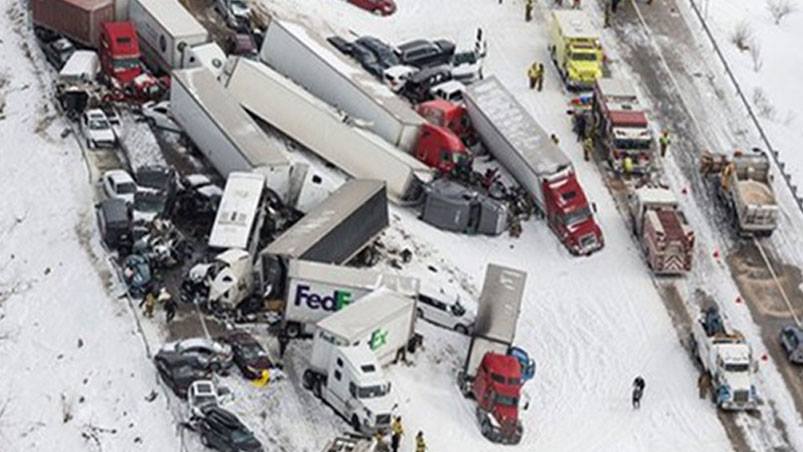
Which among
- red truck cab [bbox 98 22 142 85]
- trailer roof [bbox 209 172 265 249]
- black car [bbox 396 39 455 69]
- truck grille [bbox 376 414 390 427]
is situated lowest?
black car [bbox 396 39 455 69]

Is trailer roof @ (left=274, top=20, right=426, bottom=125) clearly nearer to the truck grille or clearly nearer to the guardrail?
the guardrail

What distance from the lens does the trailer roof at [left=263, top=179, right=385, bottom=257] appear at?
57.9 meters

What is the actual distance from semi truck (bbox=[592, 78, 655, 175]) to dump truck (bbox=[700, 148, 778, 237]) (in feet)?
8.17

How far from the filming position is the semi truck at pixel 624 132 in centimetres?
6844

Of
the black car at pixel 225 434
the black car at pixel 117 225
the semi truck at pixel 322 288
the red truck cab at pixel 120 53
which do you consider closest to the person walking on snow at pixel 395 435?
the black car at pixel 225 434

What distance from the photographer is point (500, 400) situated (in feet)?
178

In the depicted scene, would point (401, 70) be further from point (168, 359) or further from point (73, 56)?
point (168, 359)

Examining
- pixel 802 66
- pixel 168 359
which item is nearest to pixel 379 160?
pixel 168 359

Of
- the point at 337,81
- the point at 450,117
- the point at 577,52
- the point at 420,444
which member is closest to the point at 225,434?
the point at 420,444

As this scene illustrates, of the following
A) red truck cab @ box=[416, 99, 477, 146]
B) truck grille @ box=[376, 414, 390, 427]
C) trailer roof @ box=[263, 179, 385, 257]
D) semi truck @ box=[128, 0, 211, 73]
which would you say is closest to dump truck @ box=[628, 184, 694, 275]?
Answer: red truck cab @ box=[416, 99, 477, 146]

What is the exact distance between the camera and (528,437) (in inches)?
2151

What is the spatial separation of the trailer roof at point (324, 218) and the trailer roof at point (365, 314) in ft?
10.8

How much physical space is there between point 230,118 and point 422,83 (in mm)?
10713

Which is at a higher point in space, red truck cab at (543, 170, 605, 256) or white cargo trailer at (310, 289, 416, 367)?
white cargo trailer at (310, 289, 416, 367)
